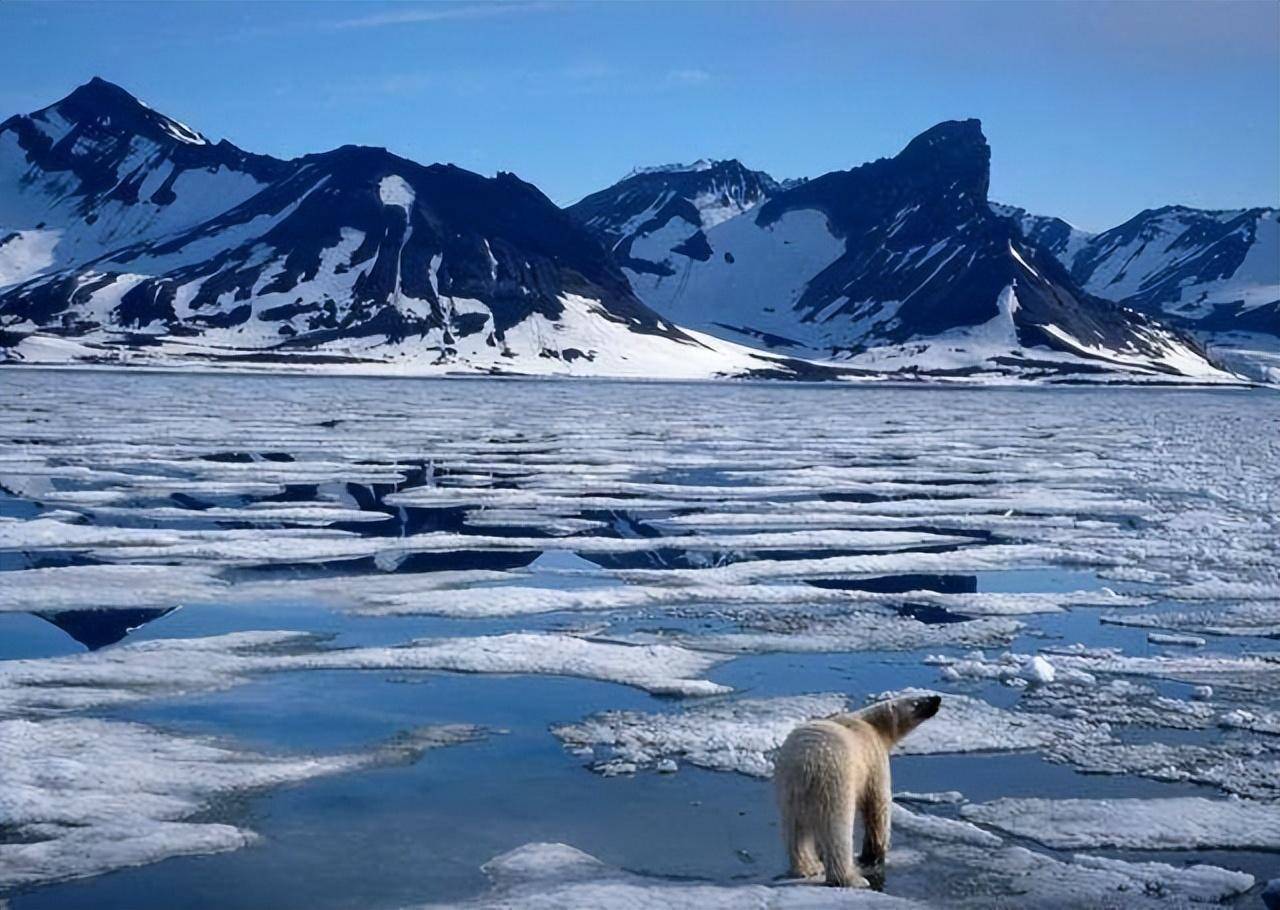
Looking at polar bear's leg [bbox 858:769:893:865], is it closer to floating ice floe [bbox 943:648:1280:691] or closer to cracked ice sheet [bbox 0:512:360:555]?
floating ice floe [bbox 943:648:1280:691]

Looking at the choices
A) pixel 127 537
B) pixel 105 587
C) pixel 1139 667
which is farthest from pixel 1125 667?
pixel 127 537

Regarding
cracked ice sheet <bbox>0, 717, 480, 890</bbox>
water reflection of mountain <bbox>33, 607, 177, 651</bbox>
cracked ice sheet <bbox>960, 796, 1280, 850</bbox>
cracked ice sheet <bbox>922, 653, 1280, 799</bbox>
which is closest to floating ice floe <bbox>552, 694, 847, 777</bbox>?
cracked ice sheet <bbox>0, 717, 480, 890</bbox>

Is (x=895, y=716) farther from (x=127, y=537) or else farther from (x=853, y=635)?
(x=127, y=537)

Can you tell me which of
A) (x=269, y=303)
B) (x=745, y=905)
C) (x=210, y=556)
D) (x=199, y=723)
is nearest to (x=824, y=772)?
(x=745, y=905)

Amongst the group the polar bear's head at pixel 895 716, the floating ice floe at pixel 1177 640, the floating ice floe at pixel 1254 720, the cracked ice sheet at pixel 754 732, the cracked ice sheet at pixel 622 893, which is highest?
the polar bear's head at pixel 895 716

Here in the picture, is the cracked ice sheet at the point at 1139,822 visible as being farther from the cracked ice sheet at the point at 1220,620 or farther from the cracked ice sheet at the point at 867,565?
the cracked ice sheet at the point at 867,565

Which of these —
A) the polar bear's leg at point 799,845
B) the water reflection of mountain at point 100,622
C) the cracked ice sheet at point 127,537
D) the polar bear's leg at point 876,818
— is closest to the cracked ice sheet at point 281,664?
the water reflection of mountain at point 100,622
